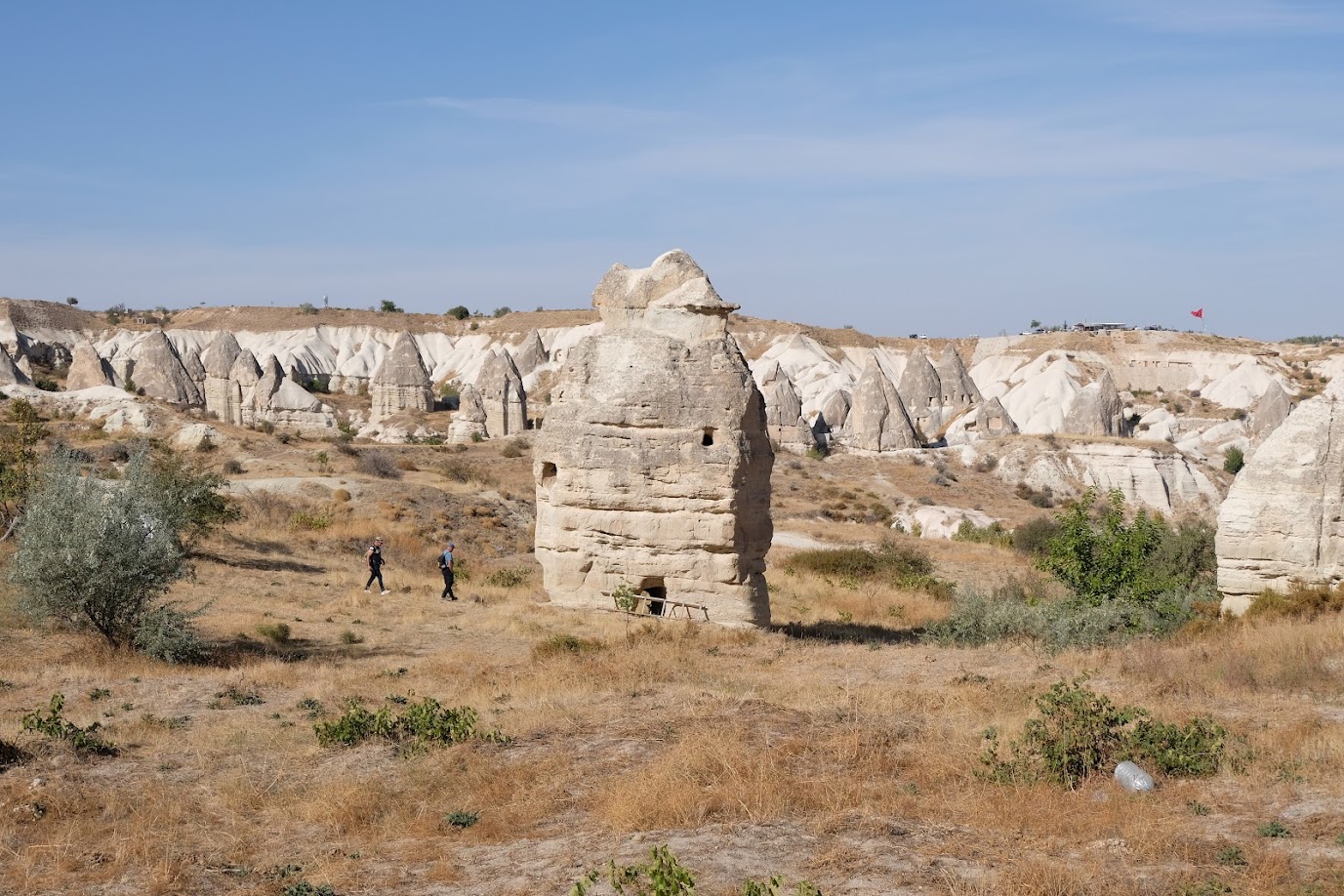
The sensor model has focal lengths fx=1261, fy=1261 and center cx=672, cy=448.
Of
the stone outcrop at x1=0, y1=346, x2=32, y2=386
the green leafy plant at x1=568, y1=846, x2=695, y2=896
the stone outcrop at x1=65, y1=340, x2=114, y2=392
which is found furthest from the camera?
the stone outcrop at x1=65, y1=340, x2=114, y2=392

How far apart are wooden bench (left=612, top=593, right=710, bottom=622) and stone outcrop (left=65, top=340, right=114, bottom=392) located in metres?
39.2

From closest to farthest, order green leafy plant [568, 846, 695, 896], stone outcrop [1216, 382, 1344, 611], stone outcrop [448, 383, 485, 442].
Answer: green leafy plant [568, 846, 695, 896] → stone outcrop [1216, 382, 1344, 611] → stone outcrop [448, 383, 485, 442]

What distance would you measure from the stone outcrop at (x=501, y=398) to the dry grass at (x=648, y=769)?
31.9 m

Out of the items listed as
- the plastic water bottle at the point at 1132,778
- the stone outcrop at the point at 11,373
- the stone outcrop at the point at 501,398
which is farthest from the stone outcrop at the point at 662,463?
the stone outcrop at the point at 11,373

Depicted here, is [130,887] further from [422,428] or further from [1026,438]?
[422,428]

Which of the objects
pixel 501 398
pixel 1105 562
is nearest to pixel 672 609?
pixel 1105 562

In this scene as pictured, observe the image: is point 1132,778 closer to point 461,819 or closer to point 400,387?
point 461,819

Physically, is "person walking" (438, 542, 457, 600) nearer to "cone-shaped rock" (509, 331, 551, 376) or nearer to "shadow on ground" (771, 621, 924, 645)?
"shadow on ground" (771, 621, 924, 645)

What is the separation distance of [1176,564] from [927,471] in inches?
827

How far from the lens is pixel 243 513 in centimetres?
2102

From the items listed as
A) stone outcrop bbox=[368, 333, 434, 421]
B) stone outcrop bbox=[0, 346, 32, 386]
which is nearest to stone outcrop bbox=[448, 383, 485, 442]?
stone outcrop bbox=[368, 333, 434, 421]

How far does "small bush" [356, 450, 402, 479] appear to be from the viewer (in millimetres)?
27828

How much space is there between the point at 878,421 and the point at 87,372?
28702 millimetres

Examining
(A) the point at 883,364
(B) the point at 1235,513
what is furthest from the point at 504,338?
(B) the point at 1235,513
